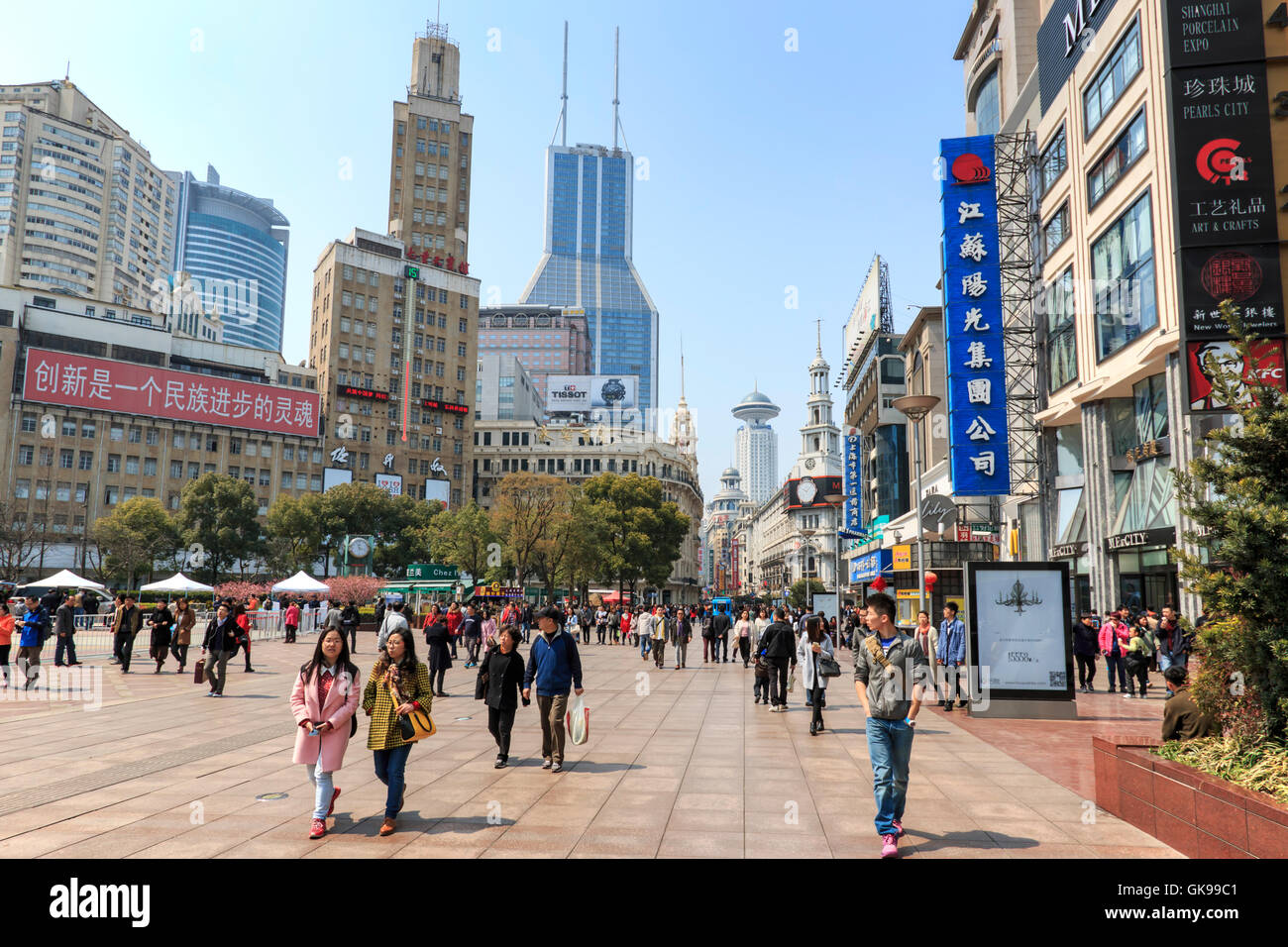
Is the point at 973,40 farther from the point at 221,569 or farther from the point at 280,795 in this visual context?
the point at 221,569

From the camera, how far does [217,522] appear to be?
6234 centimetres

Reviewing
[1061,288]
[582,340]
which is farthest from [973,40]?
[582,340]

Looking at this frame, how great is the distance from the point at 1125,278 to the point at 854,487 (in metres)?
48.6

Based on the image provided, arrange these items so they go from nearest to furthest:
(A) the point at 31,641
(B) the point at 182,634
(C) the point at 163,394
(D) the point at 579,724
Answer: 1. (D) the point at 579,724
2. (A) the point at 31,641
3. (B) the point at 182,634
4. (C) the point at 163,394

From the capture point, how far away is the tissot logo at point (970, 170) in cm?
3362

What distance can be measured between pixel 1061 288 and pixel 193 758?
3171 cm

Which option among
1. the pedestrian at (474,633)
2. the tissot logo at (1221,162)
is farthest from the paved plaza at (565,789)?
the tissot logo at (1221,162)

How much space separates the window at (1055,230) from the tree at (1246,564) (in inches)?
1112

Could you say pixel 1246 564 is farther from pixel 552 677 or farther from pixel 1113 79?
pixel 1113 79

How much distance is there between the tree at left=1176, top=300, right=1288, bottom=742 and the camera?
6.07 metres

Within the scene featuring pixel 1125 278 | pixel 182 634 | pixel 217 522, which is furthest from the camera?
pixel 217 522

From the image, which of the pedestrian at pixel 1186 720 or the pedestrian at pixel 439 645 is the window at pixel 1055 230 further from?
the pedestrian at pixel 1186 720

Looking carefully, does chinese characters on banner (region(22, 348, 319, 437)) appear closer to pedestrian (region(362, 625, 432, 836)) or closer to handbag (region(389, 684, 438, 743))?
pedestrian (region(362, 625, 432, 836))
